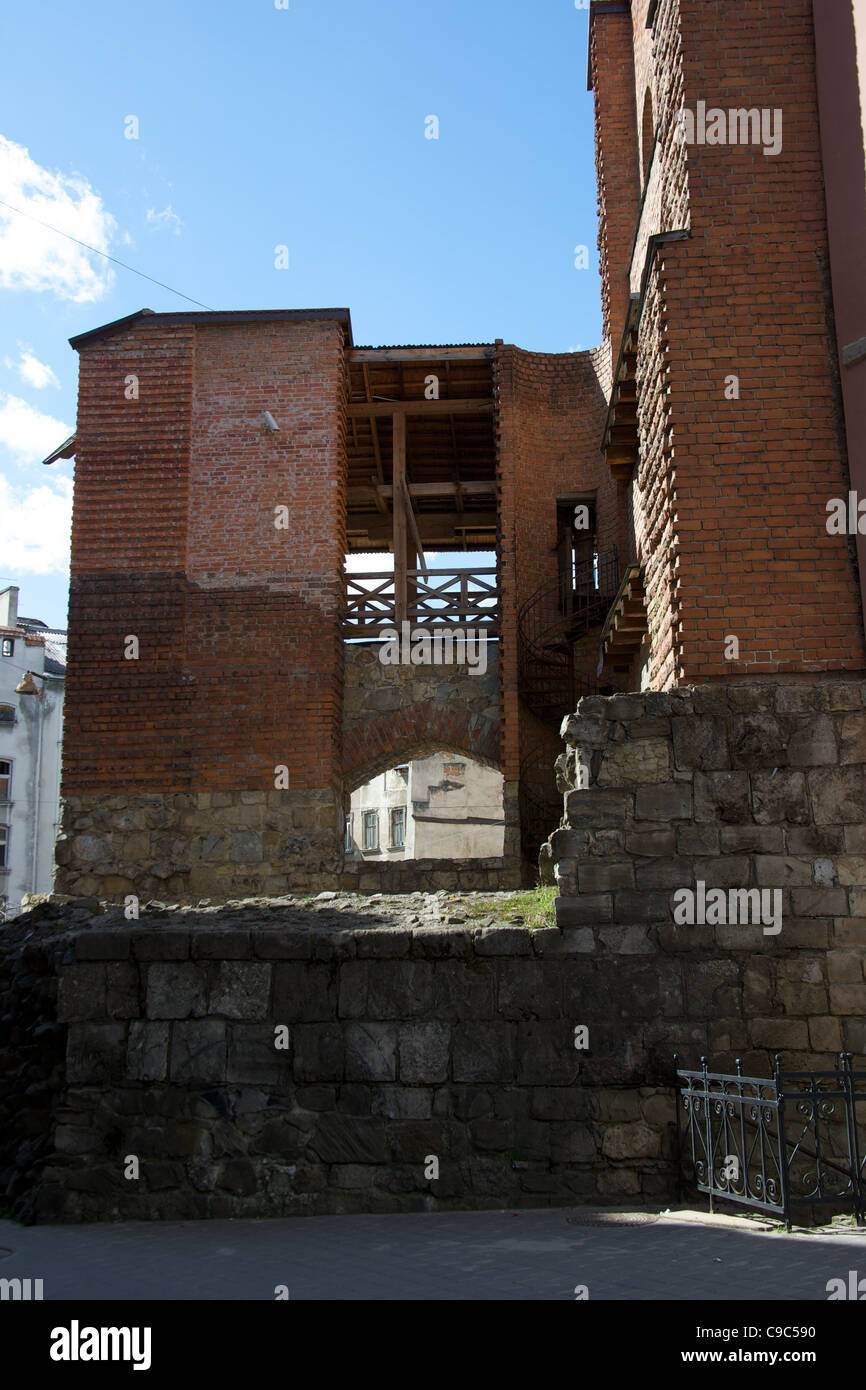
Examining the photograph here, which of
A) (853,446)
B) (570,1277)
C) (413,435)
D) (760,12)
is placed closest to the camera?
(570,1277)

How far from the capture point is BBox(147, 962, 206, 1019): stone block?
7.78 m

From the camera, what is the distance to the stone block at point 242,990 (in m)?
7.72

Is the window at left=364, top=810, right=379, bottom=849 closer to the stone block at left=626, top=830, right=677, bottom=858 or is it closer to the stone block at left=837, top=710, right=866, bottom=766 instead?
the stone block at left=626, top=830, right=677, bottom=858

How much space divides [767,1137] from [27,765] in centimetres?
3924

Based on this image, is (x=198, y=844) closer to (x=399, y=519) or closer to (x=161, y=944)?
(x=399, y=519)

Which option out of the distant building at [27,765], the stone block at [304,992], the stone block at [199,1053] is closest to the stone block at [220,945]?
the stone block at [304,992]

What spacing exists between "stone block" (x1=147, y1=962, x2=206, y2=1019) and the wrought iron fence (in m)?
3.13

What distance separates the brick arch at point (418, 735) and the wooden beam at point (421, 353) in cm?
471

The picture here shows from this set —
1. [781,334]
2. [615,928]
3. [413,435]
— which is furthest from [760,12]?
[413,435]

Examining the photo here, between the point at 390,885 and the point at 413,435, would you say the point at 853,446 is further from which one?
the point at 413,435

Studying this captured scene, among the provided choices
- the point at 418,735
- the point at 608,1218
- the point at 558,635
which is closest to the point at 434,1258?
the point at 608,1218

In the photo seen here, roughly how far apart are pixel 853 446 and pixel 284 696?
27.8 feet

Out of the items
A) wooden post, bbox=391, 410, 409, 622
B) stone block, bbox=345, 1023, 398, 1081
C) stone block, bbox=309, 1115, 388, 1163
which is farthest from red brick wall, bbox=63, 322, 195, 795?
stone block, bbox=309, 1115, 388, 1163

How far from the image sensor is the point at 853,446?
811 centimetres
